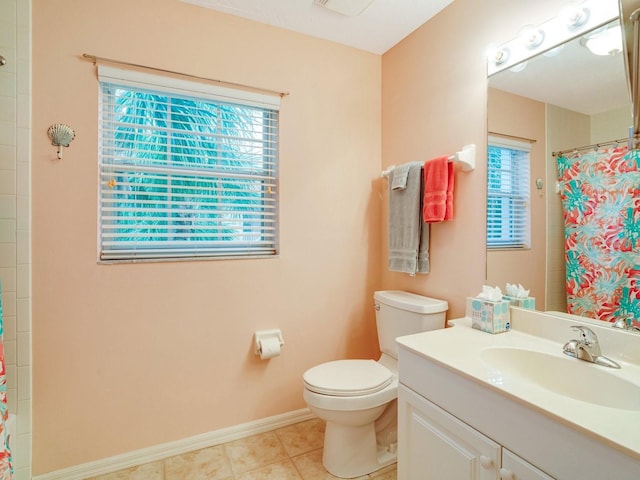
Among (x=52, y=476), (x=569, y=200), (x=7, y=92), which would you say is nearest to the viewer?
(x=569, y=200)

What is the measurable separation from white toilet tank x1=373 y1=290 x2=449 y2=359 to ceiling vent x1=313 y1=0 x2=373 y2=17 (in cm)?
157

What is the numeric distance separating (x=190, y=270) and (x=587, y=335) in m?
1.74

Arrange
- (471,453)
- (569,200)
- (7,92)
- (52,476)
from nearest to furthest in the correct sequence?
(471,453) < (569,200) < (7,92) < (52,476)

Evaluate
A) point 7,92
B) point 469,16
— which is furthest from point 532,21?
point 7,92

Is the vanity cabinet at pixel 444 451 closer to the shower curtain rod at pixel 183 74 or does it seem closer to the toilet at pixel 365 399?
the toilet at pixel 365 399

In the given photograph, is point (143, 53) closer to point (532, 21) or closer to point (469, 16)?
point (469, 16)

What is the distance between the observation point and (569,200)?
49.1 inches

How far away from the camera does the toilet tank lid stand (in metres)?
1.65

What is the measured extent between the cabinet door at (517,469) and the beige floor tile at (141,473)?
1534 mm

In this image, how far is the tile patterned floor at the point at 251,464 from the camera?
157cm

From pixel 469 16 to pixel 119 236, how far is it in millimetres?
2056

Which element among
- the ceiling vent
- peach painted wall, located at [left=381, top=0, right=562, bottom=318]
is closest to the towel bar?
peach painted wall, located at [left=381, top=0, right=562, bottom=318]

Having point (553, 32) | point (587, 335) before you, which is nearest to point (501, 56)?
point (553, 32)

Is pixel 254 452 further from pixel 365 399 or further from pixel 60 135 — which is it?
pixel 60 135
